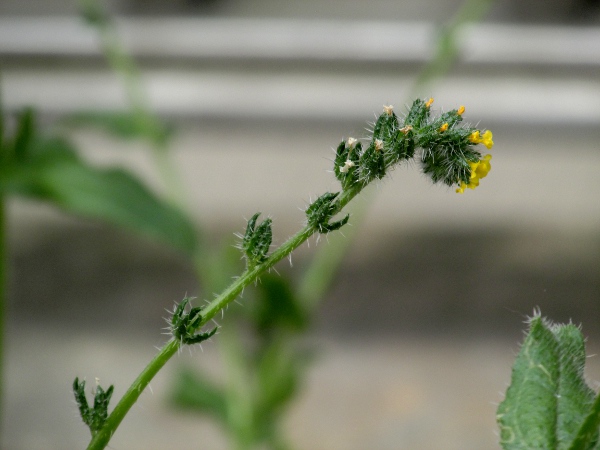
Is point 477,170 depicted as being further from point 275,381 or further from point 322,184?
point 322,184

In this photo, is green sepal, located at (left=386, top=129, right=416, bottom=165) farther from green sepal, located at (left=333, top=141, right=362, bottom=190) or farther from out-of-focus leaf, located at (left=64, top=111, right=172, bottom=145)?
out-of-focus leaf, located at (left=64, top=111, right=172, bottom=145)

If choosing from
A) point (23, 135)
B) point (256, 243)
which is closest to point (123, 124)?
point (23, 135)

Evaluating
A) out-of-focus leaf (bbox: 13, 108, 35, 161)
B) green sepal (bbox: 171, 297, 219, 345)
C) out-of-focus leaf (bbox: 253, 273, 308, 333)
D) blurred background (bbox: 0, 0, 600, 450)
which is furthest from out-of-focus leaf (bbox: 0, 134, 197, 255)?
blurred background (bbox: 0, 0, 600, 450)

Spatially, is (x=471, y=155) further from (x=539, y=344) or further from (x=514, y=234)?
(x=514, y=234)

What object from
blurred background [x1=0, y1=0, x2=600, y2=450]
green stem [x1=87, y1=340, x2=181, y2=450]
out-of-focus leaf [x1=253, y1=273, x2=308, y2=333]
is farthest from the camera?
blurred background [x1=0, y1=0, x2=600, y2=450]

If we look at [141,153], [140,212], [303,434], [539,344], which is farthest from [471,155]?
[141,153]

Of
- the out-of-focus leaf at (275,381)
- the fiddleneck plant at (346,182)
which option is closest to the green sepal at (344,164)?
the fiddleneck plant at (346,182)
